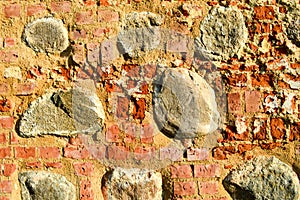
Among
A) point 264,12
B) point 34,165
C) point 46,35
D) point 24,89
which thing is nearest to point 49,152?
point 34,165

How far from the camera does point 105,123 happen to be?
2.24 m

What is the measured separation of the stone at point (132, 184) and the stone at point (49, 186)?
0.16 m

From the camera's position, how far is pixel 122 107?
2225mm

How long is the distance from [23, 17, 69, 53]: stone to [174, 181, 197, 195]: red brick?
82 centimetres

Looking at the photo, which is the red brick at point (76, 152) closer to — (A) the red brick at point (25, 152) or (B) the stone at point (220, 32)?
(A) the red brick at point (25, 152)

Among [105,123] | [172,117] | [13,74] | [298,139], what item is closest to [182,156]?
[172,117]

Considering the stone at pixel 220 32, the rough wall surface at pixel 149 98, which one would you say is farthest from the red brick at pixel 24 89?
the stone at pixel 220 32

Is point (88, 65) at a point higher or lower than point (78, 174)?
higher

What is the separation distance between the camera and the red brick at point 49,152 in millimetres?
2230

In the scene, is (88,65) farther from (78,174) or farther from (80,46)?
(78,174)

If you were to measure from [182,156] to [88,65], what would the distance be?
1.94ft

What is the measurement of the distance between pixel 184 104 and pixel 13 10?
2.98 ft

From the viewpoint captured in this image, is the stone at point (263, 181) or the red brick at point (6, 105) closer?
the stone at point (263, 181)

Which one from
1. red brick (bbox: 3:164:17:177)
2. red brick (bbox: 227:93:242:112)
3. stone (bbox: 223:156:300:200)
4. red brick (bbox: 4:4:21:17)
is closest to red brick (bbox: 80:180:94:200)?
red brick (bbox: 3:164:17:177)
